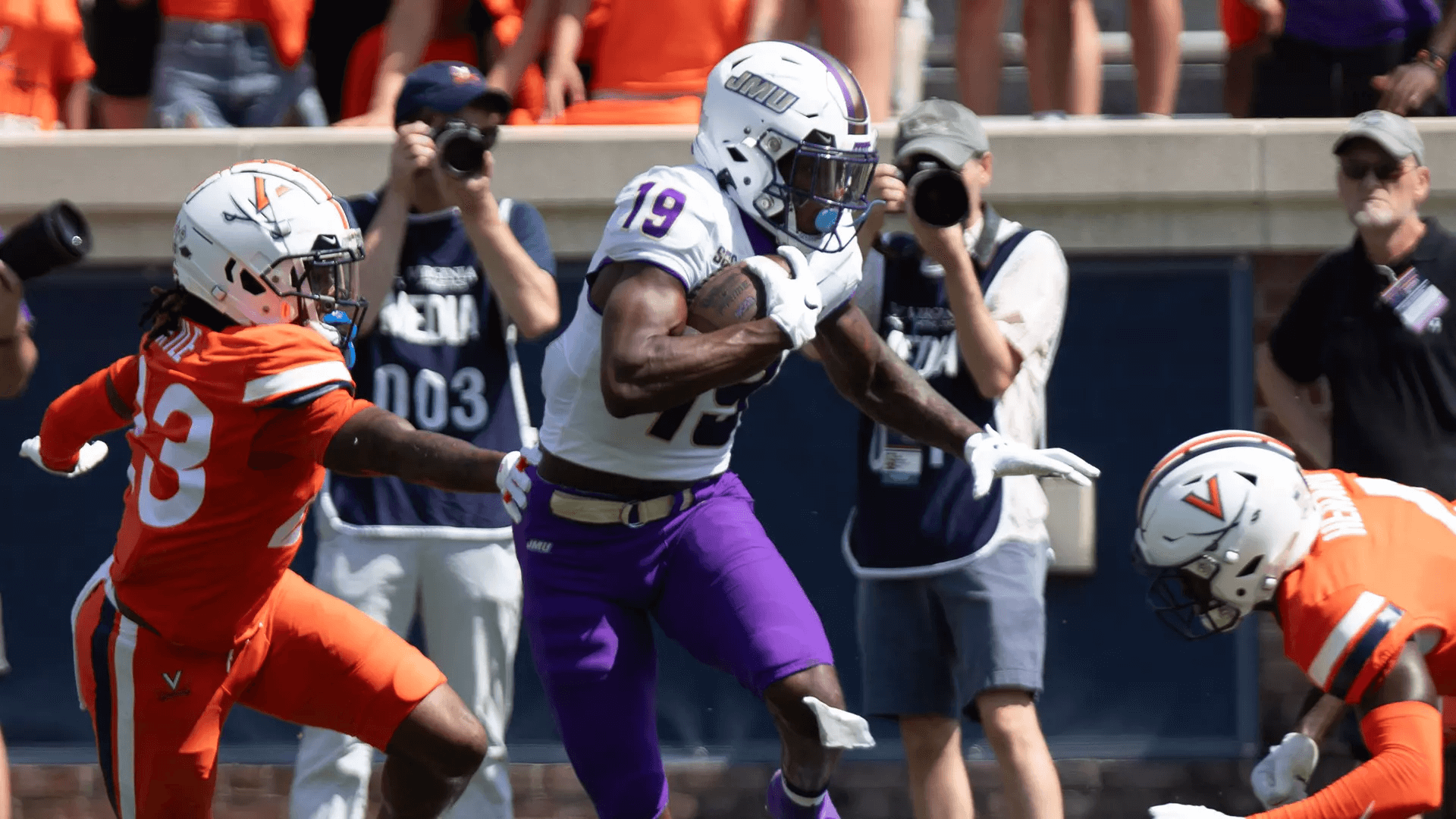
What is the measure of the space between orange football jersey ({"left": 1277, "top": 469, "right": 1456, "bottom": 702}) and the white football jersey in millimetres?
1185

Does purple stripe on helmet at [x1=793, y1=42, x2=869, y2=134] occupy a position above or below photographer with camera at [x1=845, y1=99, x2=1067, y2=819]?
above

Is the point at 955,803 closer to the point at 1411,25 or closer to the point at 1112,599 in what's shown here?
the point at 1112,599

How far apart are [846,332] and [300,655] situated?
144 centimetres

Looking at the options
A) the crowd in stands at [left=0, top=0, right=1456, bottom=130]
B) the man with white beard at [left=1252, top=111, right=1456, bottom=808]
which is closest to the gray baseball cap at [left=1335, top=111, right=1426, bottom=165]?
the man with white beard at [left=1252, top=111, right=1456, bottom=808]

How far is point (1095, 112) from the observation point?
696cm

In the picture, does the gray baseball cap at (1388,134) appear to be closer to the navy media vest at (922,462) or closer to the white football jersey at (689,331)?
the navy media vest at (922,462)

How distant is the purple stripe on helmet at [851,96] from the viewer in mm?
4613

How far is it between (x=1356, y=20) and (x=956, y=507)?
2330mm

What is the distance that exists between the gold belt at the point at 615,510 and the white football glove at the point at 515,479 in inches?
8.7

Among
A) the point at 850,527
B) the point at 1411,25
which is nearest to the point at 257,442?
the point at 850,527

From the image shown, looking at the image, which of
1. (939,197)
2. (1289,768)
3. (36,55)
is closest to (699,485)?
(939,197)

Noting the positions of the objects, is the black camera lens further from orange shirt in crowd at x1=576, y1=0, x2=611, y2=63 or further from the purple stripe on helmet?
orange shirt in crowd at x1=576, y1=0, x2=611, y2=63

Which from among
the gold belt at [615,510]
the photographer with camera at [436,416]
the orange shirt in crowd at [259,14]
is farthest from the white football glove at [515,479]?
the orange shirt in crowd at [259,14]

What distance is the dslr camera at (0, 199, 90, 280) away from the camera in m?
5.21
